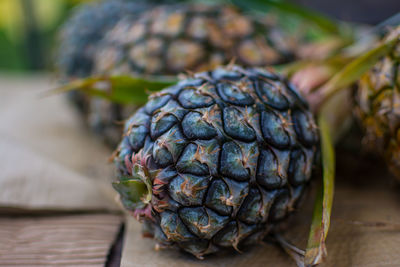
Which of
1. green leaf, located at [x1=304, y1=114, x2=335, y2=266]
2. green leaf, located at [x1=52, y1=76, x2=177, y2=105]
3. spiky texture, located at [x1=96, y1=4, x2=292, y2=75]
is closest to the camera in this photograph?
green leaf, located at [x1=304, y1=114, x2=335, y2=266]

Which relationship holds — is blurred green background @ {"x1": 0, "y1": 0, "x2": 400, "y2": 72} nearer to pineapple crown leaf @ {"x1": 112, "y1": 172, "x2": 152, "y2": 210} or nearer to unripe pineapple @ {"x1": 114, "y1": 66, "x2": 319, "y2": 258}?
unripe pineapple @ {"x1": 114, "y1": 66, "x2": 319, "y2": 258}

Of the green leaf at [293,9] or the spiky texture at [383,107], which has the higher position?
the green leaf at [293,9]

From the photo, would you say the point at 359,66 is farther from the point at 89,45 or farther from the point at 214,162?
the point at 89,45

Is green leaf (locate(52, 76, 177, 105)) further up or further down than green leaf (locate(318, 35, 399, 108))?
further down

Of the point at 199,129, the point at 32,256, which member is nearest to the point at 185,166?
the point at 199,129

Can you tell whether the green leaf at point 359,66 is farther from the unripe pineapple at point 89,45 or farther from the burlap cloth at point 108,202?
the unripe pineapple at point 89,45

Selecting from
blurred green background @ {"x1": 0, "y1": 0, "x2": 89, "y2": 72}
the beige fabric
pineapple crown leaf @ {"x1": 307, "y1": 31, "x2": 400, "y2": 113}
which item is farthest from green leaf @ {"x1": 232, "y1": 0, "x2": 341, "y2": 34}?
blurred green background @ {"x1": 0, "y1": 0, "x2": 89, "y2": 72}

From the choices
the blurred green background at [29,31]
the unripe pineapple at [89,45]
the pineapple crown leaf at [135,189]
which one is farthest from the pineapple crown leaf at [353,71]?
the blurred green background at [29,31]
